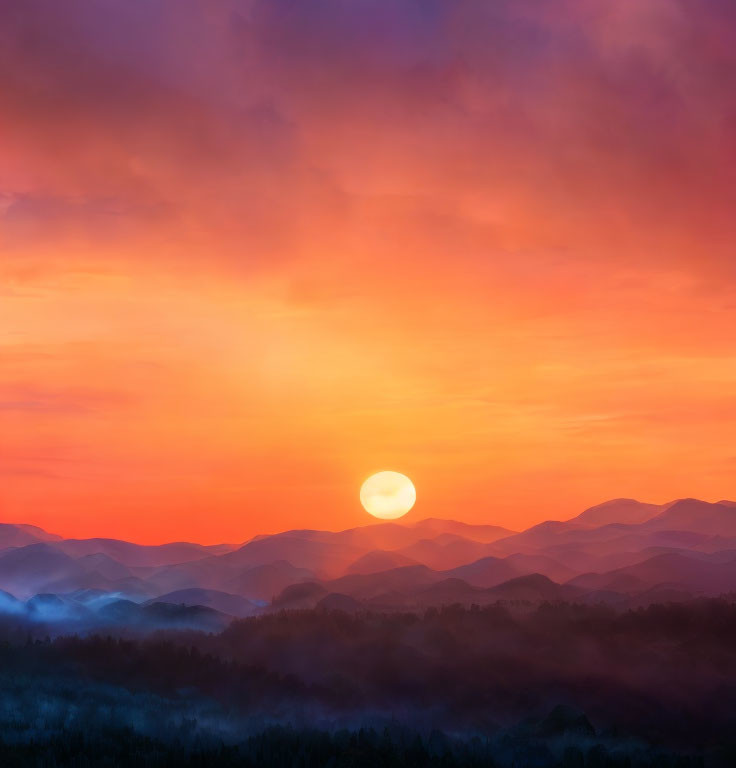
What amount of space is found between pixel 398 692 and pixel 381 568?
69.0 meters

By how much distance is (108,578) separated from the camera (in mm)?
117250

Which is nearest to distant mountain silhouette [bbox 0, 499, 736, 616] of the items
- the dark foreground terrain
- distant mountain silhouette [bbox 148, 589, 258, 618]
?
distant mountain silhouette [bbox 148, 589, 258, 618]

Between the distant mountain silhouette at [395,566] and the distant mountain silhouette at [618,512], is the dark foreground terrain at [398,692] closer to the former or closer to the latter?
the distant mountain silhouette at [395,566]

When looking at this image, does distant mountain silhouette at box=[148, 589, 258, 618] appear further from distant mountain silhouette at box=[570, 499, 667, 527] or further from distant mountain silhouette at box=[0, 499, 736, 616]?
distant mountain silhouette at box=[570, 499, 667, 527]

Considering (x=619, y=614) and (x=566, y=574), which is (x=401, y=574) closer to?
(x=566, y=574)

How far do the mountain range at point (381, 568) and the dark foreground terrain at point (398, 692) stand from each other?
36.8 feet

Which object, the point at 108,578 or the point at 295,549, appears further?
the point at 295,549

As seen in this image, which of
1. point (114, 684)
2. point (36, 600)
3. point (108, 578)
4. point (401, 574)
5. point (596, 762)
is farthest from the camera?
point (108, 578)

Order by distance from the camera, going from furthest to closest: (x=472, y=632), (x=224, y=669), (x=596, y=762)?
(x=472, y=632), (x=224, y=669), (x=596, y=762)

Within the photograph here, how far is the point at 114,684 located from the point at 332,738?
1240 cm

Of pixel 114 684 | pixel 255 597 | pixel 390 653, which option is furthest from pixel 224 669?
pixel 255 597

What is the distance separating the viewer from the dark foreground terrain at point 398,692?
18094 mm

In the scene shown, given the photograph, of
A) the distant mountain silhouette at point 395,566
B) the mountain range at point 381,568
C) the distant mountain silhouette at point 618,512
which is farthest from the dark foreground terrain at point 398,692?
the distant mountain silhouette at point 618,512

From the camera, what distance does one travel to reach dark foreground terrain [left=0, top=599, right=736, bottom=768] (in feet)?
59.4
